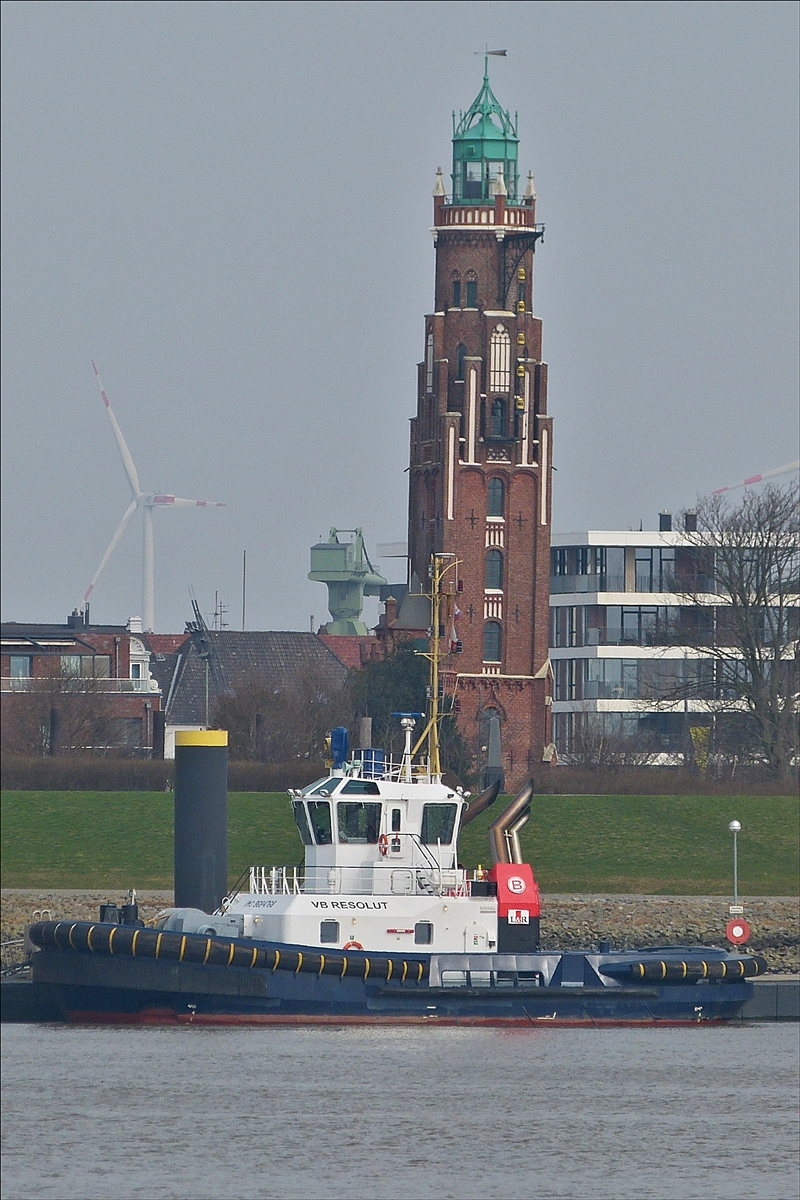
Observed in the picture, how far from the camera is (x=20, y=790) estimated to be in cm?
6334

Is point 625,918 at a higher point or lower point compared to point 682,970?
higher

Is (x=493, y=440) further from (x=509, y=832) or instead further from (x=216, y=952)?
(x=216, y=952)

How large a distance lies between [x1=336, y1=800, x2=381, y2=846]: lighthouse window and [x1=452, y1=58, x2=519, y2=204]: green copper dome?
58.5 meters

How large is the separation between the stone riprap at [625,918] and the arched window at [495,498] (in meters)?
44.3

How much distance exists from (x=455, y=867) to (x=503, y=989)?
7.94 feet

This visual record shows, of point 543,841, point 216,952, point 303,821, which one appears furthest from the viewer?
point 543,841

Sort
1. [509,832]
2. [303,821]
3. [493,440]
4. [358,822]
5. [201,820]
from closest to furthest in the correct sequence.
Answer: [358,822] < [303,821] < [509,832] < [201,820] < [493,440]

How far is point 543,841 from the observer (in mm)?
61656

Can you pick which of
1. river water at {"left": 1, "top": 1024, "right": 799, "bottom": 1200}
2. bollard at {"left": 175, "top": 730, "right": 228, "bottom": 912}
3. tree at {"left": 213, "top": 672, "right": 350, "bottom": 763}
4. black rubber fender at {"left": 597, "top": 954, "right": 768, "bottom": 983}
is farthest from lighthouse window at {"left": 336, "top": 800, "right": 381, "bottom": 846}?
tree at {"left": 213, "top": 672, "right": 350, "bottom": 763}

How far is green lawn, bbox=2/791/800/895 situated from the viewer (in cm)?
5762

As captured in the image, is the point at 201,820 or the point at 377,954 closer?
the point at 377,954

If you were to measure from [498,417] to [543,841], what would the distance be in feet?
125

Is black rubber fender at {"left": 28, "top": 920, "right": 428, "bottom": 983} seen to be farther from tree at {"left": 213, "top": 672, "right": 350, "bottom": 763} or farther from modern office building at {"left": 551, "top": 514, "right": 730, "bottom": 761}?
modern office building at {"left": 551, "top": 514, "right": 730, "bottom": 761}

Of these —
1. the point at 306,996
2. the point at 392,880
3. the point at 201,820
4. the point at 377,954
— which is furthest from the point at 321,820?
the point at 201,820
